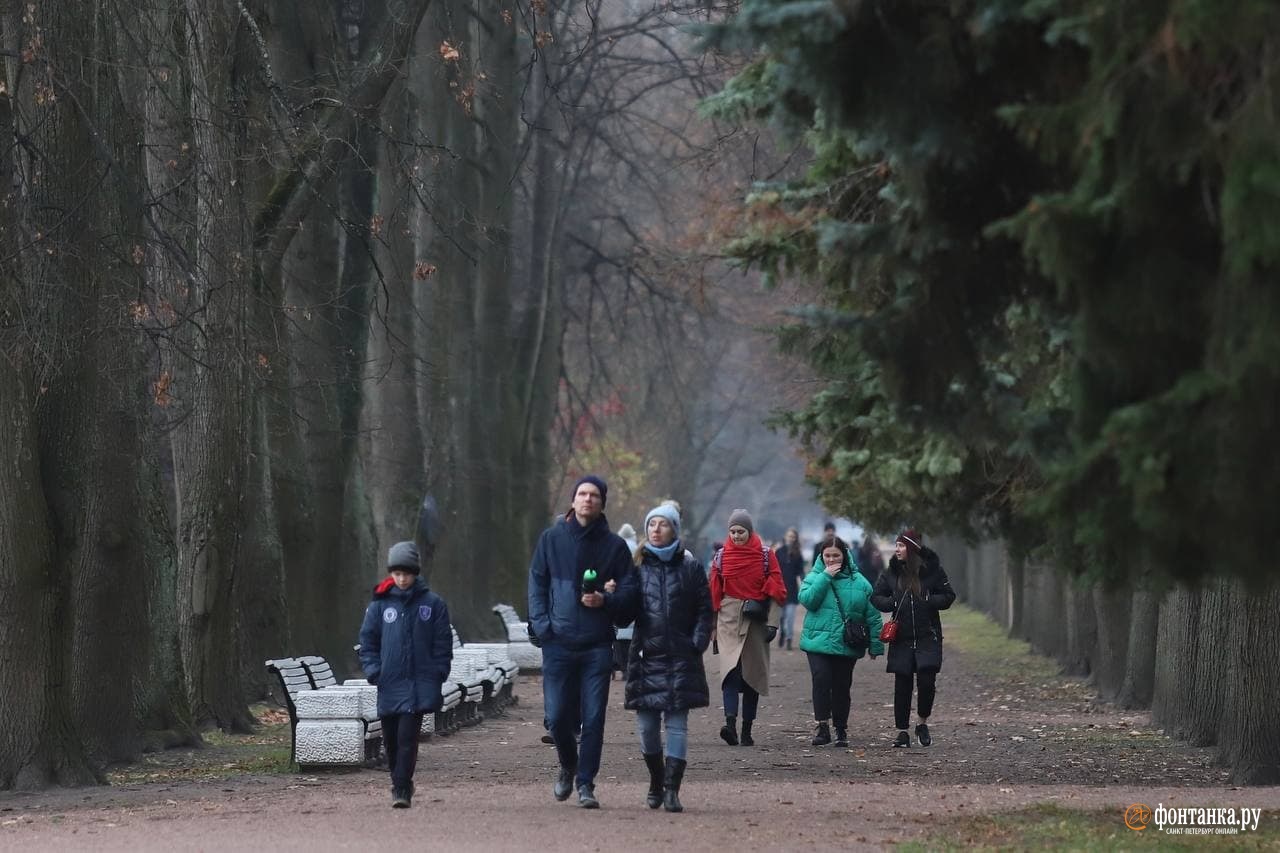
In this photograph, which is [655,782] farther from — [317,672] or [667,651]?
[317,672]

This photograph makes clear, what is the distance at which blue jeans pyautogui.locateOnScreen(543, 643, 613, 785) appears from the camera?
1104 cm

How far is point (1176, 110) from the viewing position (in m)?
7.20

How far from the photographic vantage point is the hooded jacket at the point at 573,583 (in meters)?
11.0

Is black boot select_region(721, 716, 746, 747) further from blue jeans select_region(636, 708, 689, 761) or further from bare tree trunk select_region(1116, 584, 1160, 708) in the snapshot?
bare tree trunk select_region(1116, 584, 1160, 708)

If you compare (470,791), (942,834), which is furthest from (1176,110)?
(470,791)

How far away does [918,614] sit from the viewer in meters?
15.9

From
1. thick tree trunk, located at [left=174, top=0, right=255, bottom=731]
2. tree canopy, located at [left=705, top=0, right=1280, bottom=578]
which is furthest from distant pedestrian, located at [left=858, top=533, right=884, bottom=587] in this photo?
tree canopy, located at [left=705, top=0, right=1280, bottom=578]

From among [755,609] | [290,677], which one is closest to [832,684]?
[755,609]

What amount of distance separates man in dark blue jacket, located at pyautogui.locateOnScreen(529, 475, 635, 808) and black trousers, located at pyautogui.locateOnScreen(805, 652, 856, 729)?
5332 millimetres

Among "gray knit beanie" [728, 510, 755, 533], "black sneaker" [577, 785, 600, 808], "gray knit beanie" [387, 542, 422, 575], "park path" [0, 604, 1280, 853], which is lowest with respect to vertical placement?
"park path" [0, 604, 1280, 853]

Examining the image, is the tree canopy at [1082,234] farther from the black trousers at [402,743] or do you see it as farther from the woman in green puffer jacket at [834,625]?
the woman in green puffer jacket at [834,625]

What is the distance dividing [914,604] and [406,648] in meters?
5.94

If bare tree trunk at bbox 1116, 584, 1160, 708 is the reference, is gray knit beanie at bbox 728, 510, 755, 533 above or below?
above

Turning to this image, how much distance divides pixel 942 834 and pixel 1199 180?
424 cm
